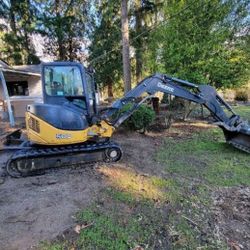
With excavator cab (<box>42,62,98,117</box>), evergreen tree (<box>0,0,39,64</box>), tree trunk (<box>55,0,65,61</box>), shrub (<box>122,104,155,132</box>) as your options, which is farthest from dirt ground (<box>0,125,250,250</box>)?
evergreen tree (<box>0,0,39,64</box>)

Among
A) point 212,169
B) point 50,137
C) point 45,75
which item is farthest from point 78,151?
point 212,169

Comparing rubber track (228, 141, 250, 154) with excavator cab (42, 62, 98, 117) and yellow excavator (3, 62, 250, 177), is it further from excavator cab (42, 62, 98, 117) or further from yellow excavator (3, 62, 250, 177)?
excavator cab (42, 62, 98, 117)

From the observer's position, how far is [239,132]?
234 inches

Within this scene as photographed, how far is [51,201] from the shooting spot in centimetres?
382

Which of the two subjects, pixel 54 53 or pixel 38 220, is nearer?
pixel 38 220

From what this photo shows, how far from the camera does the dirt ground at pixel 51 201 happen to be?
3040 millimetres

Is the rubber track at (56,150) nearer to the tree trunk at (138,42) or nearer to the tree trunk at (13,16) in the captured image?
the tree trunk at (138,42)

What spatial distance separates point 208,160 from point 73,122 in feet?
10.6

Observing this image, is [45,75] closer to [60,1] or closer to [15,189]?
[15,189]

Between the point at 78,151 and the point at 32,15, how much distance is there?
70.2ft

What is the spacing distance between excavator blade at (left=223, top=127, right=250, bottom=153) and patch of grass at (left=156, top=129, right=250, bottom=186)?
20 centimetres

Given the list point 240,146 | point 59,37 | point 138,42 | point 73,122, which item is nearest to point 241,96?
point 138,42

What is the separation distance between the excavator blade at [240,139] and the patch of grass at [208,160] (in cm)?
20

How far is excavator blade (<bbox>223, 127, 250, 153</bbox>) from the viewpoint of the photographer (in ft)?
19.2
